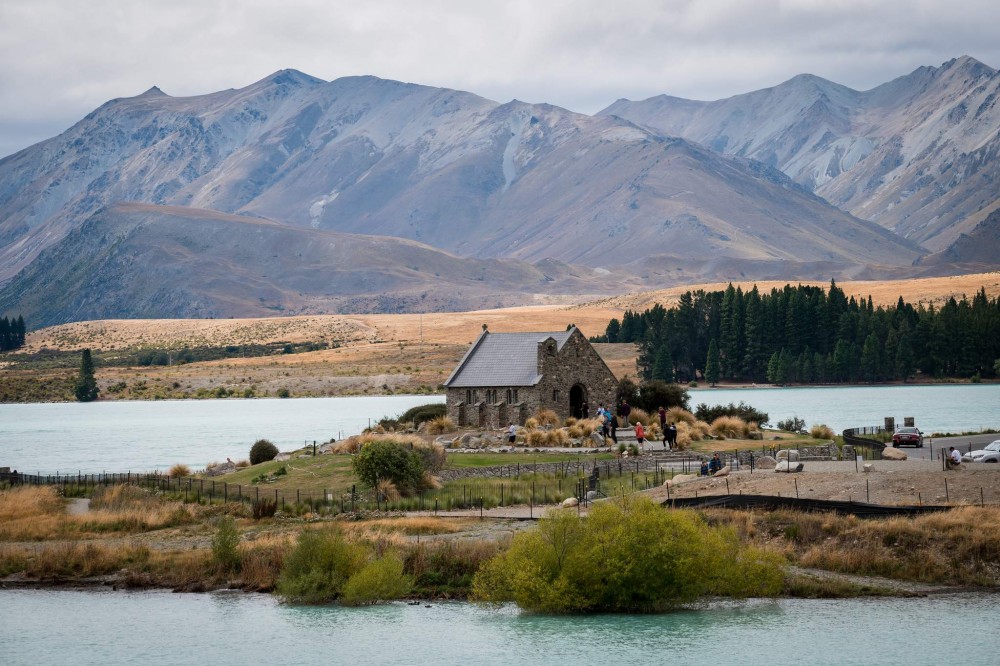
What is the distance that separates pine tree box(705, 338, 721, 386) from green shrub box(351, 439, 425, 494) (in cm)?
9592

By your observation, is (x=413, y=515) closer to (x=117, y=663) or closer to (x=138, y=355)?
(x=117, y=663)

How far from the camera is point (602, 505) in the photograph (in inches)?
1275

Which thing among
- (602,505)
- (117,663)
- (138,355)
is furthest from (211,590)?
(138,355)

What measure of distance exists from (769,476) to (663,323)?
10201 cm

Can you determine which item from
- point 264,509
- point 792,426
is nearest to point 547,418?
point 792,426

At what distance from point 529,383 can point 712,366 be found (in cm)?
7725

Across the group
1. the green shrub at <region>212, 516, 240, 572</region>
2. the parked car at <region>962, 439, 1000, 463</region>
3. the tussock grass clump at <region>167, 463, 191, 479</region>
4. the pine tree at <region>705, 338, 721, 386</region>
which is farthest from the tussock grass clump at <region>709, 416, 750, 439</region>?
the pine tree at <region>705, 338, 721, 386</region>

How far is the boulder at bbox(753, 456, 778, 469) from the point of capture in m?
47.1

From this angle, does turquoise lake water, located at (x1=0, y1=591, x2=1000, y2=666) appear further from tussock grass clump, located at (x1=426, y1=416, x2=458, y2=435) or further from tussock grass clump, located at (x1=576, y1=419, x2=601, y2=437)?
tussock grass clump, located at (x1=426, y1=416, x2=458, y2=435)

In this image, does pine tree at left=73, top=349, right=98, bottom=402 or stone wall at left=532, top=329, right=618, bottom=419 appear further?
pine tree at left=73, top=349, right=98, bottom=402

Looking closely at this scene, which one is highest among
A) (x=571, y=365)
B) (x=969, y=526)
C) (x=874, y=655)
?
(x=571, y=365)

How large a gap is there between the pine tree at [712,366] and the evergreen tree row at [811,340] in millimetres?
106

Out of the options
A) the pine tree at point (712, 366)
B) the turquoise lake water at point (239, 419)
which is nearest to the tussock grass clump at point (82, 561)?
the turquoise lake water at point (239, 419)

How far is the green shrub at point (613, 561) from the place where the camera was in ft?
103
